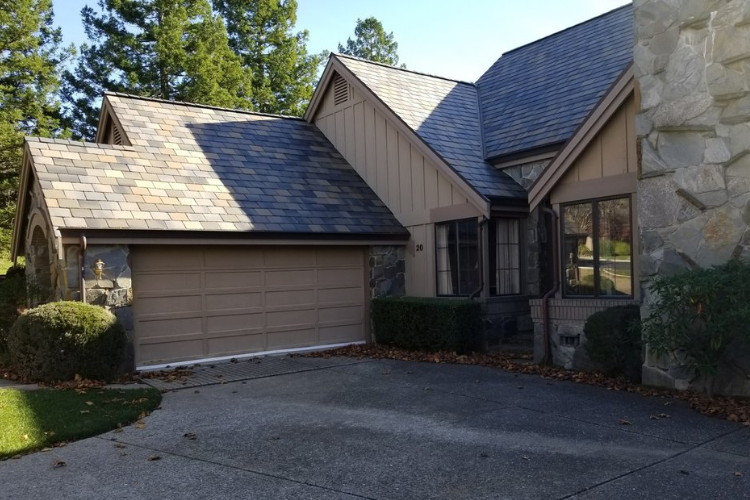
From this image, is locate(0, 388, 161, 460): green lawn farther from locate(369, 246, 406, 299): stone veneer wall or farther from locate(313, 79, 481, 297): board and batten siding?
locate(313, 79, 481, 297): board and batten siding

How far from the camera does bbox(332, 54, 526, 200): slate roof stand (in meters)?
12.1

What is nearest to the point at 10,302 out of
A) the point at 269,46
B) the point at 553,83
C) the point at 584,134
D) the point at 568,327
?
the point at 568,327

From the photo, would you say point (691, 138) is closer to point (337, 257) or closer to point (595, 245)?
point (595, 245)

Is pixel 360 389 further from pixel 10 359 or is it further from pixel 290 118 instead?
pixel 290 118

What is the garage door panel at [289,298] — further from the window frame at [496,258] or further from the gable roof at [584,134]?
the gable roof at [584,134]

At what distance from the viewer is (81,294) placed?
9.74 meters

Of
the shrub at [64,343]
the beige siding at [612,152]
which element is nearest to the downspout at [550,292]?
the beige siding at [612,152]

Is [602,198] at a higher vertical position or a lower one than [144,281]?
higher

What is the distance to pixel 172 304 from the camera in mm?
10867

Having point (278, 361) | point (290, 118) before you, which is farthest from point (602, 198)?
point (290, 118)

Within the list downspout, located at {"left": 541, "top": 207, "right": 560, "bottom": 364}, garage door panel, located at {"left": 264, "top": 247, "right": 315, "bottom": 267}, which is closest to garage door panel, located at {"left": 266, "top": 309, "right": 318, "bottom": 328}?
garage door panel, located at {"left": 264, "top": 247, "right": 315, "bottom": 267}

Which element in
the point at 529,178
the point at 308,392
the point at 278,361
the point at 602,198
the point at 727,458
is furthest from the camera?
the point at 529,178

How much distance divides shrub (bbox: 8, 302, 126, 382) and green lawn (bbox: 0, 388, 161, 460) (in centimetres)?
63

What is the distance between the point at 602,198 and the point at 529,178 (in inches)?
114
